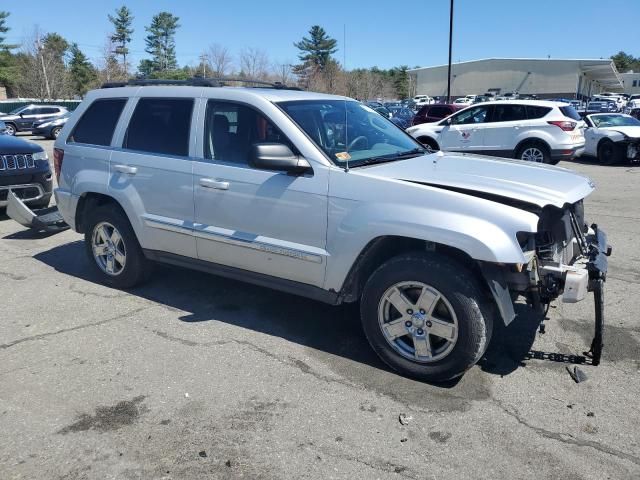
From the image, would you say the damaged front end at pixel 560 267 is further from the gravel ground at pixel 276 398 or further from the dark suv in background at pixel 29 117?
the dark suv in background at pixel 29 117

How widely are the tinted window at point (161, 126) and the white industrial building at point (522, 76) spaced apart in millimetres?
77334

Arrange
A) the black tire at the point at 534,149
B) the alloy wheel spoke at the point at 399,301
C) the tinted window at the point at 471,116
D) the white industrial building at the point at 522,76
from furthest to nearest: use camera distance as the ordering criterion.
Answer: the white industrial building at the point at 522,76 < the tinted window at the point at 471,116 < the black tire at the point at 534,149 < the alloy wheel spoke at the point at 399,301

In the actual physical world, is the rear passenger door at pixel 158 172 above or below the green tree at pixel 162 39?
below

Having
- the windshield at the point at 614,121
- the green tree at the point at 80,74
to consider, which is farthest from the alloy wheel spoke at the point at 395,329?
the green tree at the point at 80,74

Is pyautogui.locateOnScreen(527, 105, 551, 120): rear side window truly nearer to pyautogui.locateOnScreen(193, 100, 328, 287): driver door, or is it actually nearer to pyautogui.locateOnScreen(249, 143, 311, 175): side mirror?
pyautogui.locateOnScreen(193, 100, 328, 287): driver door

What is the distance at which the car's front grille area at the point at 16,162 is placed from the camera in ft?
25.4

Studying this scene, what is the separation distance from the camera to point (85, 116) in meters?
5.59

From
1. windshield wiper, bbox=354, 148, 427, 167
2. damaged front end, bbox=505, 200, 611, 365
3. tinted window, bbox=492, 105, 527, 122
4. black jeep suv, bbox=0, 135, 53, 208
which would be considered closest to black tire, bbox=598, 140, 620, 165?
tinted window, bbox=492, 105, 527, 122

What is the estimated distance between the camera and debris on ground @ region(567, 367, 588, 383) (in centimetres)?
375

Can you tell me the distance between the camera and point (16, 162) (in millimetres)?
7918

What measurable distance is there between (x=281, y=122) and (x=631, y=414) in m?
2.96

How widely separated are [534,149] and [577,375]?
11346 mm

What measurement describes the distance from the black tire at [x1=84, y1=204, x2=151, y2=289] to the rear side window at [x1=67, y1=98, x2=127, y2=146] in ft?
2.14

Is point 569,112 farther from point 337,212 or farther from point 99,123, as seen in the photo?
point 337,212
